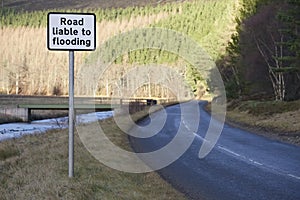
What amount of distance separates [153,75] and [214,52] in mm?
8461

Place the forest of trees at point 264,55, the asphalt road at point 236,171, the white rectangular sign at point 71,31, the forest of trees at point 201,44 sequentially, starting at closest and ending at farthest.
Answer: the white rectangular sign at point 71,31
the asphalt road at point 236,171
the forest of trees at point 264,55
the forest of trees at point 201,44

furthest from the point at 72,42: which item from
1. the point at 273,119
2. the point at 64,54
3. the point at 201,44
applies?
the point at 64,54

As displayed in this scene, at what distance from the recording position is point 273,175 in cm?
1330

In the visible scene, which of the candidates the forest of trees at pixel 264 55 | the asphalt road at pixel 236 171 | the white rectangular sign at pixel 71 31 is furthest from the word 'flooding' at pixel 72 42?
the forest of trees at pixel 264 55

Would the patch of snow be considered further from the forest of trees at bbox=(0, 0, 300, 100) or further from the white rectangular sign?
the white rectangular sign

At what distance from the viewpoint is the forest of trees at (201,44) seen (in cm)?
4275

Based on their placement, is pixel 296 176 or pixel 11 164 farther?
pixel 11 164

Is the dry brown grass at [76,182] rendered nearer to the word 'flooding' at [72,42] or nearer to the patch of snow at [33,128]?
the word 'flooding' at [72,42]

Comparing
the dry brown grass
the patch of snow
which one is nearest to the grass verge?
the patch of snow

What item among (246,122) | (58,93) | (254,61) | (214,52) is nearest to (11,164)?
(246,122)

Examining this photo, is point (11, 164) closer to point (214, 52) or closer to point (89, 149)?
point (89, 149)

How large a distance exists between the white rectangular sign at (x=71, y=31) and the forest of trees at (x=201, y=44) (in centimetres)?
2493

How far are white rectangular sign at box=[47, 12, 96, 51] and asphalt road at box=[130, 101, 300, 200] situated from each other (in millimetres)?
3539

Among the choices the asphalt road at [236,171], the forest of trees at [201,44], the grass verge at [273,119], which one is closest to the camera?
the asphalt road at [236,171]
